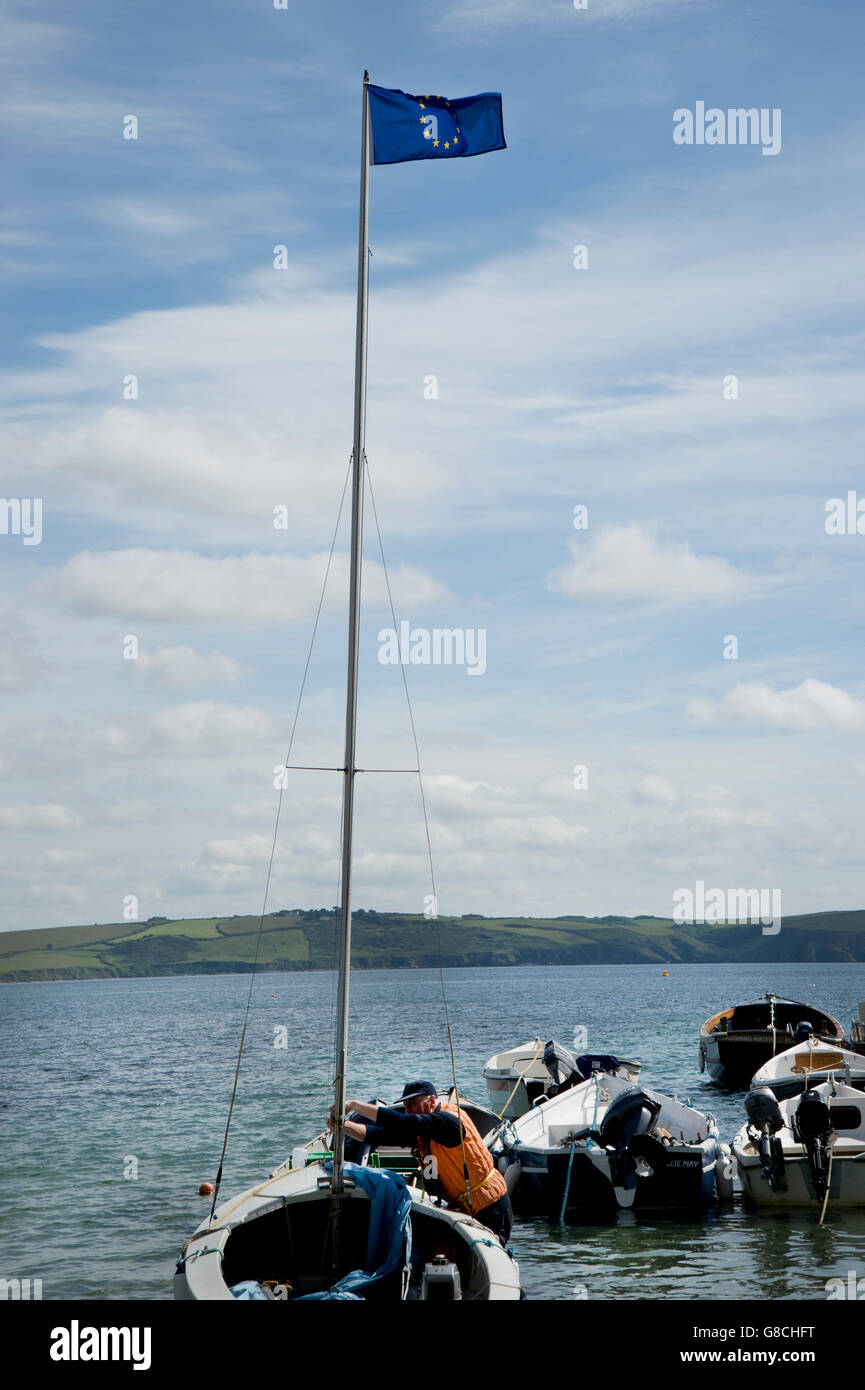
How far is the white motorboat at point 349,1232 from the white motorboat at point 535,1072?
17.2 metres

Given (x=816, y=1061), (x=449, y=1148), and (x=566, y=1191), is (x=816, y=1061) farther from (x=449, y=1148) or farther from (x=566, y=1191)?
(x=449, y=1148)

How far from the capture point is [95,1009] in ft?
484

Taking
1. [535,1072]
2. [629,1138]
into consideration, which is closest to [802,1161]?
[629,1138]

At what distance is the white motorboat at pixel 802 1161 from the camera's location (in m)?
20.1

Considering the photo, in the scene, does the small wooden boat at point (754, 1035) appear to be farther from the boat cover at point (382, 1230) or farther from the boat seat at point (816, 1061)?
the boat cover at point (382, 1230)

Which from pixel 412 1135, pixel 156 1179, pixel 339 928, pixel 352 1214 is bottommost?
pixel 156 1179

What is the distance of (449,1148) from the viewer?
12719 mm

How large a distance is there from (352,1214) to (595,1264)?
796cm

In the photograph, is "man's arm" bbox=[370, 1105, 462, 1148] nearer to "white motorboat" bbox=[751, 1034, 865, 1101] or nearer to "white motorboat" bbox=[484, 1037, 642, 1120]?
"white motorboat" bbox=[484, 1037, 642, 1120]

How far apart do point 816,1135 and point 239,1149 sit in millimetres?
16400

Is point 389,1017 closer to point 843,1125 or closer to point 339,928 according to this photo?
point 843,1125

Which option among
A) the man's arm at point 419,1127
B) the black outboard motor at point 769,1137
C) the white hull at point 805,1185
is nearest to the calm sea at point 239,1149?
the white hull at point 805,1185

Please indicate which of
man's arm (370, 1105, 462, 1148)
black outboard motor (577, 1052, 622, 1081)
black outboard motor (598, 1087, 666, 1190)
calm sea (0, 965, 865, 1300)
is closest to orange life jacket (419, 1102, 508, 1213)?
man's arm (370, 1105, 462, 1148)
